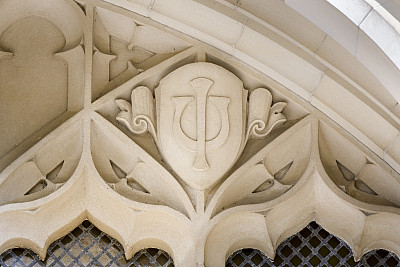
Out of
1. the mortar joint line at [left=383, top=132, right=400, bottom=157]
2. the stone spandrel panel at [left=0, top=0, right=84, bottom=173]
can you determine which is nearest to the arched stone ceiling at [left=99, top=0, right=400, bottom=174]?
the mortar joint line at [left=383, top=132, right=400, bottom=157]

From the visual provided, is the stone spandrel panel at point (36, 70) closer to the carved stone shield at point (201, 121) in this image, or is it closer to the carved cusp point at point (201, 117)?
the carved stone shield at point (201, 121)

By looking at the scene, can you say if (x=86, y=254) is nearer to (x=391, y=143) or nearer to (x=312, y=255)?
(x=312, y=255)

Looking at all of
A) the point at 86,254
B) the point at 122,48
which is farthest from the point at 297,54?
the point at 86,254

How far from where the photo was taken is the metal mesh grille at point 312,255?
6609 mm

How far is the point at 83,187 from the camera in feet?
21.8

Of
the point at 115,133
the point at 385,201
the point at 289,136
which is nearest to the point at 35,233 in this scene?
the point at 115,133

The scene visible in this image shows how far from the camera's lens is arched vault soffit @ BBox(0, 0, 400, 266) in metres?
6.55

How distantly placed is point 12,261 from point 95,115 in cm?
102

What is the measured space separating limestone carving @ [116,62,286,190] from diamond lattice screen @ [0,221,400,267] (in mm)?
523

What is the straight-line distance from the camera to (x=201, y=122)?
21.8ft

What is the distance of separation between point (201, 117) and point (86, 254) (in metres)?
1.08

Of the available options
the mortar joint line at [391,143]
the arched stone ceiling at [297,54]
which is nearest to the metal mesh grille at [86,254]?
the arched stone ceiling at [297,54]

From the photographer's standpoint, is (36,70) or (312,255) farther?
(36,70)

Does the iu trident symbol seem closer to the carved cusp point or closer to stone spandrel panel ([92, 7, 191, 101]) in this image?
the carved cusp point
